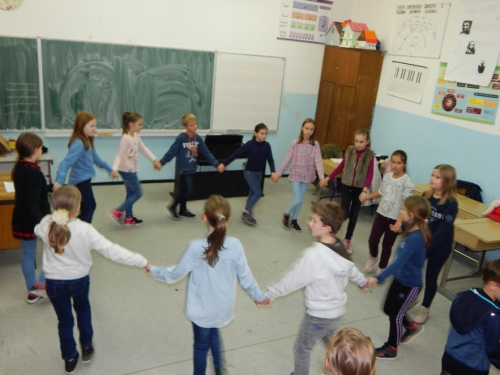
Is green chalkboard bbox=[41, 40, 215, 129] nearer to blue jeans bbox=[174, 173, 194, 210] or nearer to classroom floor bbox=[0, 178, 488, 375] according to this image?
blue jeans bbox=[174, 173, 194, 210]

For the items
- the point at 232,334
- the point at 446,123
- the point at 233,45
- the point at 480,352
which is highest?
the point at 233,45

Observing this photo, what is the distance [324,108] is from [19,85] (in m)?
4.41

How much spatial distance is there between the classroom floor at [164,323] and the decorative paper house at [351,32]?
3.31m

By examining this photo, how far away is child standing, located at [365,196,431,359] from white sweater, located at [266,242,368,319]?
0.38 metres

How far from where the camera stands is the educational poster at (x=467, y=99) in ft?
15.6

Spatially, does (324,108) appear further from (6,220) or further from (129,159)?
(6,220)

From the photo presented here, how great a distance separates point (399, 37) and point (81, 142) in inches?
183

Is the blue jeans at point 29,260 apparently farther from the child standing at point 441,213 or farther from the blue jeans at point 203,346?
the child standing at point 441,213

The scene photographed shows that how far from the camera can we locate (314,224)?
2.28m

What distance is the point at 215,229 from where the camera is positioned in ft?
7.04

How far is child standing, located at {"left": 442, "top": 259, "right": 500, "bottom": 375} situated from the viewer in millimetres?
2035

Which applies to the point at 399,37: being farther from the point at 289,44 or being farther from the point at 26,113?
the point at 26,113

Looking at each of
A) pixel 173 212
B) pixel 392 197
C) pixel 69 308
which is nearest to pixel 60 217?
pixel 69 308

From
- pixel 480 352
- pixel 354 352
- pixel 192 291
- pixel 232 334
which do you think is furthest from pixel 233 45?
pixel 354 352
